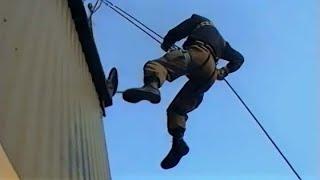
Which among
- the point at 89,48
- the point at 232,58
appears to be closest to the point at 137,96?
the point at 232,58

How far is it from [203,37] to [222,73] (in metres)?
0.51

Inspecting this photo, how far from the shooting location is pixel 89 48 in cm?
652

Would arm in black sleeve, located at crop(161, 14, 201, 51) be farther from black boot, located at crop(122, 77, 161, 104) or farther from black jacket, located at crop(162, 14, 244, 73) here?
black boot, located at crop(122, 77, 161, 104)

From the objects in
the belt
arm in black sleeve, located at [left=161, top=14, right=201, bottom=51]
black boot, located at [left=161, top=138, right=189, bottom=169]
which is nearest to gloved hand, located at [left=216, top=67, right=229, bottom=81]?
the belt

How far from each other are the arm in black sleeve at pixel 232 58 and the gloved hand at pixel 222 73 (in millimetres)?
45

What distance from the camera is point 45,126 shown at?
11.7ft

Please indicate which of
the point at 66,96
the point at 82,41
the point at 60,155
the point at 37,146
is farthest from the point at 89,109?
the point at 37,146

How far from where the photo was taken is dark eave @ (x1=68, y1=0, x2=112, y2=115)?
615 centimetres

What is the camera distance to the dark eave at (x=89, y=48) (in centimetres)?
615

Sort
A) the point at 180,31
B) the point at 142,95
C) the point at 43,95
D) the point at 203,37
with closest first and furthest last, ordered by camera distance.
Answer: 1. the point at 43,95
2. the point at 142,95
3. the point at 203,37
4. the point at 180,31

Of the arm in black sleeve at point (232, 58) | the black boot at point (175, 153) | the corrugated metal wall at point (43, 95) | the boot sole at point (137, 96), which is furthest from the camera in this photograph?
the arm in black sleeve at point (232, 58)

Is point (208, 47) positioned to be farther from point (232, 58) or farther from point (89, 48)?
point (89, 48)

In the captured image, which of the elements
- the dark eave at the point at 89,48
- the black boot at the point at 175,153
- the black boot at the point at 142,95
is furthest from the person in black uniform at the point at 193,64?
the dark eave at the point at 89,48

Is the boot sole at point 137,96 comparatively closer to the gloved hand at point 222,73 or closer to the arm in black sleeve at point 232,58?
the gloved hand at point 222,73
